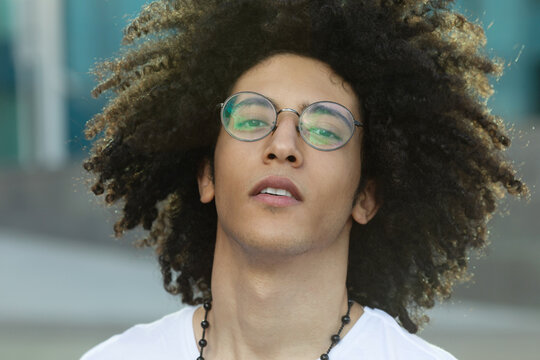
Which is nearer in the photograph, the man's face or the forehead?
the man's face

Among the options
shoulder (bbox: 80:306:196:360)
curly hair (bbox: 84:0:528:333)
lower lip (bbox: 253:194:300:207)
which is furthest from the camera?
curly hair (bbox: 84:0:528:333)

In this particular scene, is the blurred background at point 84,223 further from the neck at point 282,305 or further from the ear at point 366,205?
the neck at point 282,305

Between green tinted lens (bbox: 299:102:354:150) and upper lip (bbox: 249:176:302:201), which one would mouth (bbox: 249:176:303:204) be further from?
green tinted lens (bbox: 299:102:354:150)

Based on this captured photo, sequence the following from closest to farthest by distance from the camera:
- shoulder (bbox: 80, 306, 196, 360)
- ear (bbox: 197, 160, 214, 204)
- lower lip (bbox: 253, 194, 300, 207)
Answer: lower lip (bbox: 253, 194, 300, 207)
shoulder (bbox: 80, 306, 196, 360)
ear (bbox: 197, 160, 214, 204)

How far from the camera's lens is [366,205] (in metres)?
3.80

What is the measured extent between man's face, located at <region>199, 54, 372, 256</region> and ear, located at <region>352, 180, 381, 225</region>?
50 mm

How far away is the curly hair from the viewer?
12.2 ft

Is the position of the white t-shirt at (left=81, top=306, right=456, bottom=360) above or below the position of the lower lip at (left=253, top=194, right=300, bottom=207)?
below

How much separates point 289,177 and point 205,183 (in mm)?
667

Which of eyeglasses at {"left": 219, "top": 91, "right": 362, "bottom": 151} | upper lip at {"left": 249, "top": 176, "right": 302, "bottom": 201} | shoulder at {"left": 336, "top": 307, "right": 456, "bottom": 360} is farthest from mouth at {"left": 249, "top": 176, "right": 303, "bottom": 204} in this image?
shoulder at {"left": 336, "top": 307, "right": 456, "bottom": 360}

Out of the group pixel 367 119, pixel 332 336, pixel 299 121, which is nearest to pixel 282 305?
pixel 332 336

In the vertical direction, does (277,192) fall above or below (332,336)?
above

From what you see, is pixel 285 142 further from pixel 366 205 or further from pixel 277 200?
pixel 366 205

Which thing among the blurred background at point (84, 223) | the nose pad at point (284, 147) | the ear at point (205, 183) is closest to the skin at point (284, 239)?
the nose pad at point (284, 147)
